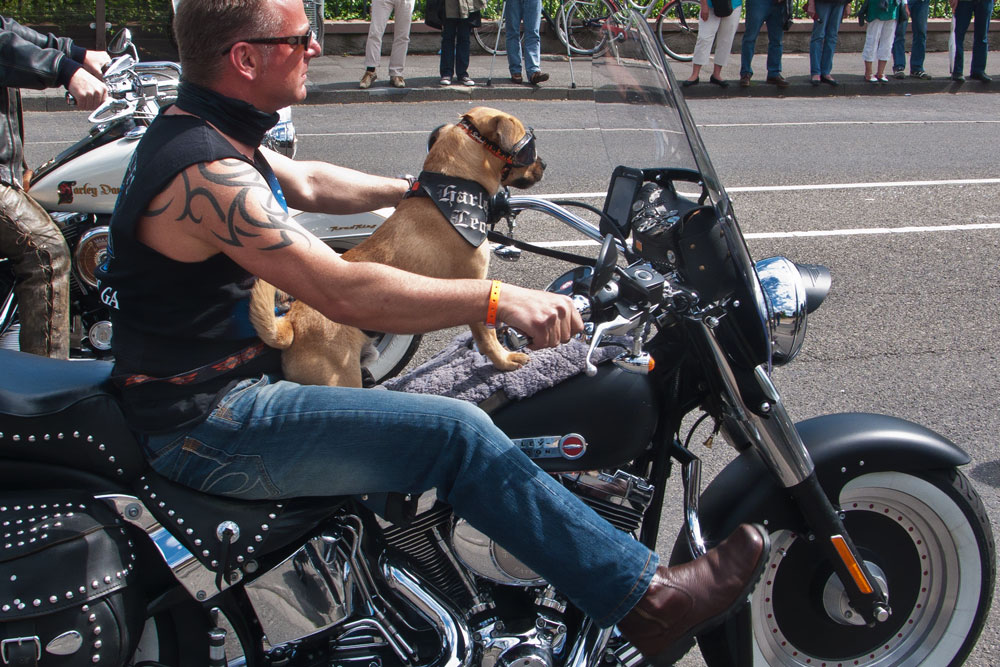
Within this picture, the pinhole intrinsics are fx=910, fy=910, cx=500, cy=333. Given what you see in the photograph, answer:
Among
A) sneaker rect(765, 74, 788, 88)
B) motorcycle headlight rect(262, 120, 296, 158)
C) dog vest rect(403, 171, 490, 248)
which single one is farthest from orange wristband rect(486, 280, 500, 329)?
sneaker rect(765, 74, 788, 88)

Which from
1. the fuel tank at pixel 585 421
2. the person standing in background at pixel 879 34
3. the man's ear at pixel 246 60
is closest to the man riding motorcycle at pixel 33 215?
the man's ear at pixel 246 60

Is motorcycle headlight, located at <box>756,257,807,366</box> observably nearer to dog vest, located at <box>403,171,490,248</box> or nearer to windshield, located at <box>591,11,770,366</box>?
windshield, located at <box>591,11,770,366</box>

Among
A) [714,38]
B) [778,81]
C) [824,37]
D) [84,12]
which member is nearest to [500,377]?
[714,38]

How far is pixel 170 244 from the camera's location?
188 cm

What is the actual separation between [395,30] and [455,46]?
1.06 metres

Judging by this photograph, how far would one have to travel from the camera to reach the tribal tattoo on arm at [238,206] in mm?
1852

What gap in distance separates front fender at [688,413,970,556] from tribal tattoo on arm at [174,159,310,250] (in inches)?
48.1

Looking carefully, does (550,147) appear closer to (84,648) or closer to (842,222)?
Answer: (842,222)

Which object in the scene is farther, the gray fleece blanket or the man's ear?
the gray fleece blanket

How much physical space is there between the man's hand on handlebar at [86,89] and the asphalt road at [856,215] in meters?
1.88

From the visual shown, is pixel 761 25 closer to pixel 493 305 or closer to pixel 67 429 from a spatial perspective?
pixel 493 305

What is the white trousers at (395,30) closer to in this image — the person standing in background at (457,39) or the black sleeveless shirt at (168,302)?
the person standing in background at (457,39)

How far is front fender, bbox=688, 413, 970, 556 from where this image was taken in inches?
87.8

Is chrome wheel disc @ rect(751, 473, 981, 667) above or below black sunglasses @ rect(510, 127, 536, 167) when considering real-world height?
below
